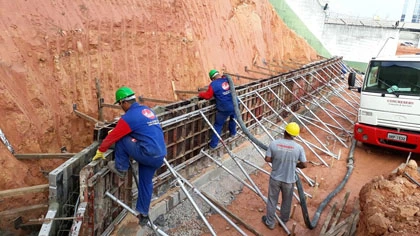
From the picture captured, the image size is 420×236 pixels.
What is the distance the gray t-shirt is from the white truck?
170 inches

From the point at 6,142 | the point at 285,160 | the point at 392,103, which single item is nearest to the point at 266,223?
the point at 285,160

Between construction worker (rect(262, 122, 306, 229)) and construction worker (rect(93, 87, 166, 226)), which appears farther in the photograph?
construction worker (rect(262, 122, 306, 229))

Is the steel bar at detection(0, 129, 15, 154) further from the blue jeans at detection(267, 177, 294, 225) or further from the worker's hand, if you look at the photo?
the blue jeans at detection(267, 177, 294, 225)

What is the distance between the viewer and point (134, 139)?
4.10 metres

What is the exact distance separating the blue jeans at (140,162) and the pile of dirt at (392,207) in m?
2.97

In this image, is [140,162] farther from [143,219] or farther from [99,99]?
[99,99]

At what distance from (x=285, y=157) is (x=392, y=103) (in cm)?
458

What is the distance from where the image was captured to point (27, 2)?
6.38 m

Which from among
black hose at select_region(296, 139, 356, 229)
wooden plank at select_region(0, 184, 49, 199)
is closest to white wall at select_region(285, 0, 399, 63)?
black hose at select_region(296, 139, 356, 229)

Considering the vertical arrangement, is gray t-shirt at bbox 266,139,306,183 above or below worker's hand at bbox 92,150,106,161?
below

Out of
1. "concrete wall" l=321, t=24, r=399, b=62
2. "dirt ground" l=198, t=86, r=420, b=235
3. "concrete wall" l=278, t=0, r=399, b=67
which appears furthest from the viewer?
"concrete wall" l=321, t=24, r=399, b=62

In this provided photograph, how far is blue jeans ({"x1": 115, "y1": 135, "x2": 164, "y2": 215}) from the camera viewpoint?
13.4ft

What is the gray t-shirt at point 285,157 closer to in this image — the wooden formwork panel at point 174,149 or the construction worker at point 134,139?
the wooden formwork panel at point 174,149

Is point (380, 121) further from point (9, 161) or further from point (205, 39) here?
point (9, 161)
